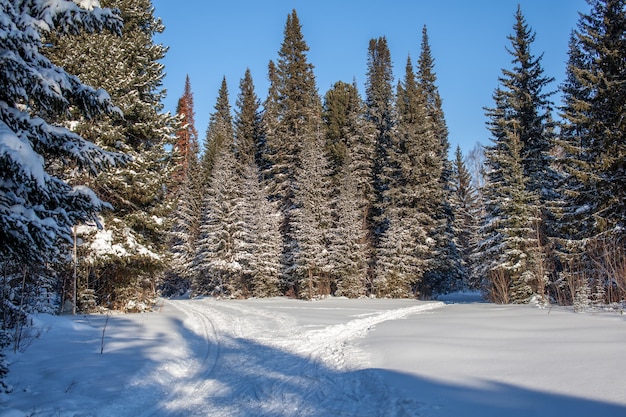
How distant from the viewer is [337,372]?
267 inches

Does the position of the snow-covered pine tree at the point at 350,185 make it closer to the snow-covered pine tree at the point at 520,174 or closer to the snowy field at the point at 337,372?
the snow-covered pine tree at the point at 520,174

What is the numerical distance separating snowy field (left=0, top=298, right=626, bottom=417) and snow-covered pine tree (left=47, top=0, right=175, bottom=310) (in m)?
5.47

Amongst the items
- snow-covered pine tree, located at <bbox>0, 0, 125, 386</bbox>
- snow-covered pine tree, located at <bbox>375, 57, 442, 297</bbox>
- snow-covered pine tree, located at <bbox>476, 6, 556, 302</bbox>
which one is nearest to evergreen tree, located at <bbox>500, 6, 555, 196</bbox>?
snow-covered pine tree, located at <bbox>476, 6, 556, 302</bbox>

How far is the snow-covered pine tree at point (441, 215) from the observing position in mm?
32438

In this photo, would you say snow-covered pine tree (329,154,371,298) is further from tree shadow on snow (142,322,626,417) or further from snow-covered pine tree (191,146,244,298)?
tree shadow on snow (142,322,626,417)

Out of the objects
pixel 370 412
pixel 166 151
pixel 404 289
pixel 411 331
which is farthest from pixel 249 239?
pixel 370 412

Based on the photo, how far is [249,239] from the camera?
34750mm

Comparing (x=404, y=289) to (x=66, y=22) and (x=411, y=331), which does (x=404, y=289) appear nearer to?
(x=411, y=331)

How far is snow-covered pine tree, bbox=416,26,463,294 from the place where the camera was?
3244 centimetres

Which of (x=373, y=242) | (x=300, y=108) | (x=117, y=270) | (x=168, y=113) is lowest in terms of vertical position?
(x=117, y=270)

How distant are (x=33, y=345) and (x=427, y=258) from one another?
93.1ft

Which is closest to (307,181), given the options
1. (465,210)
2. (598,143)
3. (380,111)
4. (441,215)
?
(441,215)

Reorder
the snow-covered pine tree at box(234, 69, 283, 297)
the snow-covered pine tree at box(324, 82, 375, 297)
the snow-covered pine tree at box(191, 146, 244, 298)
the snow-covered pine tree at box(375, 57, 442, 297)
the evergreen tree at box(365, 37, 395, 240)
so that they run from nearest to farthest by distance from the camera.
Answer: the snow-covered pine tree at box(375, 57, 442, 297), the snow-covered pine tree at box(324, 82, 375, 297), the snow-covered pine tree at box(234, 69, 283, 297), the snow-covered pine tree at box(191, 146, 244, 298), the evergreen tree at box(365, 37, 395, 240)

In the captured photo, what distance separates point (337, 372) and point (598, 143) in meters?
16.6
